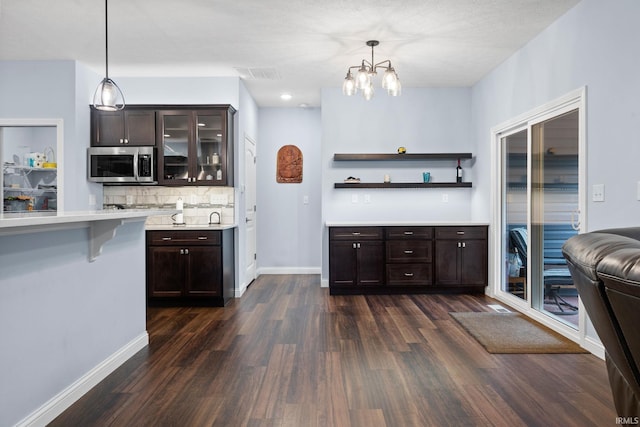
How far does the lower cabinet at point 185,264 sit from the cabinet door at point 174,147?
0.68 meters

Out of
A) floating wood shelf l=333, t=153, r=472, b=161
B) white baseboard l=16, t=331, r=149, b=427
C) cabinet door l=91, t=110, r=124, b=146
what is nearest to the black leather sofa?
white baseboard l=16, t=331, r=149, b=427

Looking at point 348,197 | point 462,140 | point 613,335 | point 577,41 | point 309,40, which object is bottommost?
point 613,335

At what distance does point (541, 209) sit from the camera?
3.91 meters

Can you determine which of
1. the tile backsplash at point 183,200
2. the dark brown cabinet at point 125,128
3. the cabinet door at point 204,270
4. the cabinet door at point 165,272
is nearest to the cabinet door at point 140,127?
the dark brown cabinet at point 125,128

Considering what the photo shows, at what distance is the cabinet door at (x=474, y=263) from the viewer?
16.7 feet

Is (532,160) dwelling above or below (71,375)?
above

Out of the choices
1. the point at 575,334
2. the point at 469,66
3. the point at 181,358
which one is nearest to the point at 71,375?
the point at 181,358

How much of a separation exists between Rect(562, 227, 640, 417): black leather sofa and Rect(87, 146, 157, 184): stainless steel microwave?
4330 mm

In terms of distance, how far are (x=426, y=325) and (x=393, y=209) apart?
2.14 meters

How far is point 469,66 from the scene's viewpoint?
15.4 ft

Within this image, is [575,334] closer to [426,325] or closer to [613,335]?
[426,325]

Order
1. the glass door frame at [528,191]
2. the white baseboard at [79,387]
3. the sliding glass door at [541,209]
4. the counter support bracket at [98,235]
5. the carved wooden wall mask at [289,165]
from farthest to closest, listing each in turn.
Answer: the carved wooden wall mask at [289,165] < the sliding glass door at [541,209] < the glass door frame at [528,191] < the counter support bracket at [98,235] < the white baseboard at [79,387]

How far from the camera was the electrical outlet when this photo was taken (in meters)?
2.95

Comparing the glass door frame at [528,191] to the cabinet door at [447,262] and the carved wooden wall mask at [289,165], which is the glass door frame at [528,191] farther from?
the carved wooden wall mask at [289,165]
